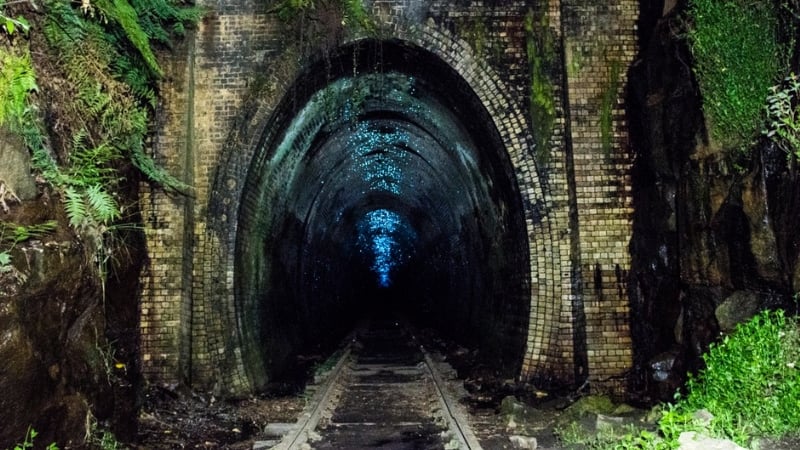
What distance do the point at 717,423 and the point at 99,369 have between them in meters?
5.23

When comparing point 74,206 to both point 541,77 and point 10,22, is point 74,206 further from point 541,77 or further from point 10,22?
point 541,77

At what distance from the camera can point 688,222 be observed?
684cm

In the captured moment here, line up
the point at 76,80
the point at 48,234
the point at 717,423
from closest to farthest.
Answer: the point at 48,234 < the point at 717,423 < the point at 76,80

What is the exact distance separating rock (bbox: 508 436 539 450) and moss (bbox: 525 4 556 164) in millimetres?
3931

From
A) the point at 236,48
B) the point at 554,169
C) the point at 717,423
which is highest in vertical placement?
the point at 236,48

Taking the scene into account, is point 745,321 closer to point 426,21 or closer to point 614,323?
point 614,323

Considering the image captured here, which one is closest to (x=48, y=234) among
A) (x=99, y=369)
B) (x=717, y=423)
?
(x=99, y=369)

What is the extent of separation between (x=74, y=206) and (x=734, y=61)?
638 centimetres

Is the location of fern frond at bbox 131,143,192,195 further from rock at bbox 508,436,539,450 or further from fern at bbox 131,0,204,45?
rock at bbox 508,436,539,450

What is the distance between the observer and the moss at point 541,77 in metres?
8.30

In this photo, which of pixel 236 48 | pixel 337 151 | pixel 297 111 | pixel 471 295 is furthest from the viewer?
pixel 471 295

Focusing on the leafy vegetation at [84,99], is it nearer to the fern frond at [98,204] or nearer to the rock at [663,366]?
the fern frond at [98,204]

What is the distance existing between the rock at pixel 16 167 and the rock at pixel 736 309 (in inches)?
250

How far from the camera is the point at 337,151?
13.0 m
